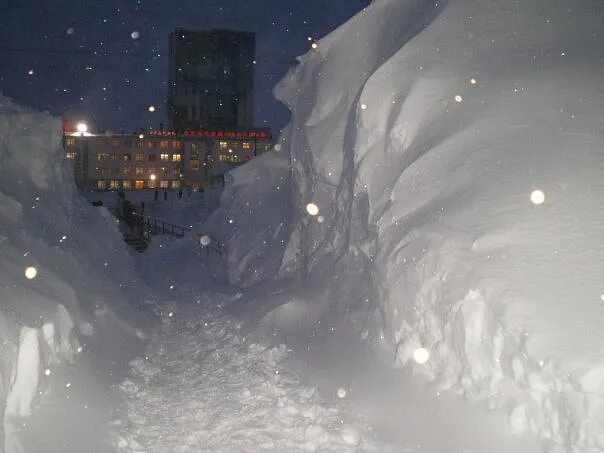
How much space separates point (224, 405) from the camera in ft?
22.2

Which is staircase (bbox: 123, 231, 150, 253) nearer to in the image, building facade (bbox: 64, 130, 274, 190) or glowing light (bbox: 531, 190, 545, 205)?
glowing light (bbox: 531, 190, 545, 205)

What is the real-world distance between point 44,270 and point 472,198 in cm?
672

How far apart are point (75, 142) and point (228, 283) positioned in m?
67.1

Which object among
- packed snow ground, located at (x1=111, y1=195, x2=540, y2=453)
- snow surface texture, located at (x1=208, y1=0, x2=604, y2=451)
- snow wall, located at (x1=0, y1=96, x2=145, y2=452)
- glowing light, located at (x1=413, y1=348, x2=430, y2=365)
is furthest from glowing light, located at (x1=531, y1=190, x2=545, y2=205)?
snow wall, located at (x1=0, y1=96, x2=145, y2=452)

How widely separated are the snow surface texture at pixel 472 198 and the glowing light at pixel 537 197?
25 mm

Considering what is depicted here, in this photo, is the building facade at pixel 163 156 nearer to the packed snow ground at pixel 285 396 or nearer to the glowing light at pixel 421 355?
the packed snow ground at pixel 285 396

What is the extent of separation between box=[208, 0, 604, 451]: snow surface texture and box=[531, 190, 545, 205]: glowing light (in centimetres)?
2

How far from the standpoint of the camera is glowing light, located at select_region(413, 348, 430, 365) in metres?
6.23

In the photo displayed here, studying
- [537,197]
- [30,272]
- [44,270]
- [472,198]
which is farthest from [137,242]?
[537,197]

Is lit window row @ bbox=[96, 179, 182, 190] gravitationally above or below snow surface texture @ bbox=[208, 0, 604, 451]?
below

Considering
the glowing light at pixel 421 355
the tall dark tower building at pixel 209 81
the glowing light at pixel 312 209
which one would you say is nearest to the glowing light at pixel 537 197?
the glowing light at pixel 421 355

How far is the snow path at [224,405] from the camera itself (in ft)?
18.7

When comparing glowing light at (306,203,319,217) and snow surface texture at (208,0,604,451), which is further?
glowing light at (306,203,319,217)

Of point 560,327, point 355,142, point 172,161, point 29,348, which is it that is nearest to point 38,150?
point 355,142
